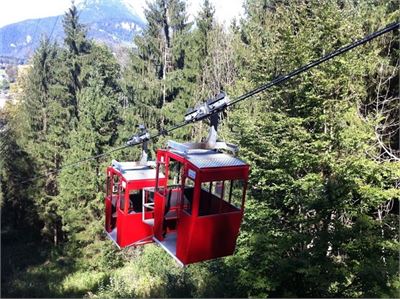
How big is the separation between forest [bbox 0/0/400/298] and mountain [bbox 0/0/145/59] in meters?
1.54

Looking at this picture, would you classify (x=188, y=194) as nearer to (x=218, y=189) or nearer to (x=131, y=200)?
(x=218, y=189)

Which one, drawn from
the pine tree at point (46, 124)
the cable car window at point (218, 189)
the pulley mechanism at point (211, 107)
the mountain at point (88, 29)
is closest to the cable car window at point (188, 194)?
the cable car window at point (218, 189)

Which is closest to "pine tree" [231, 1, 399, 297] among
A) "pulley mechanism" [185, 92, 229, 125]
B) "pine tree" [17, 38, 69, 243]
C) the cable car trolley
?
the cable car trolley

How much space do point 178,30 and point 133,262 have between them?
14551 mm

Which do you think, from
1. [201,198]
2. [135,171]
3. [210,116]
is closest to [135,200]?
[135,171]

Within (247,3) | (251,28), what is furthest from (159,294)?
(247,3)

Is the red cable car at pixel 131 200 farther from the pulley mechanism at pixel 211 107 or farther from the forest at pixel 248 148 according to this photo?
the forest at pixel 248 148

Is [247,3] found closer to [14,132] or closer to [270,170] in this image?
[270,170]

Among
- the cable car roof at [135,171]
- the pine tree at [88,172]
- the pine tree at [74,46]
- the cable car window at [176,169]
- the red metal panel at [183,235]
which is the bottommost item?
the pine tree at [88,172]

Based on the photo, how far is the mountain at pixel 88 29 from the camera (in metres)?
30.1

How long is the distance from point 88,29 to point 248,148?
21231mm

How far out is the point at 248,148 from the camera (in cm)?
1359

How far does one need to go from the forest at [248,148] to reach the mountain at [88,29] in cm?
154

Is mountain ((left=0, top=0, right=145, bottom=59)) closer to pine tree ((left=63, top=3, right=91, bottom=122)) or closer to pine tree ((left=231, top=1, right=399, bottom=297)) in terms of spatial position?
pine tree ((left=63, top=3, right=91, bottom=122))
